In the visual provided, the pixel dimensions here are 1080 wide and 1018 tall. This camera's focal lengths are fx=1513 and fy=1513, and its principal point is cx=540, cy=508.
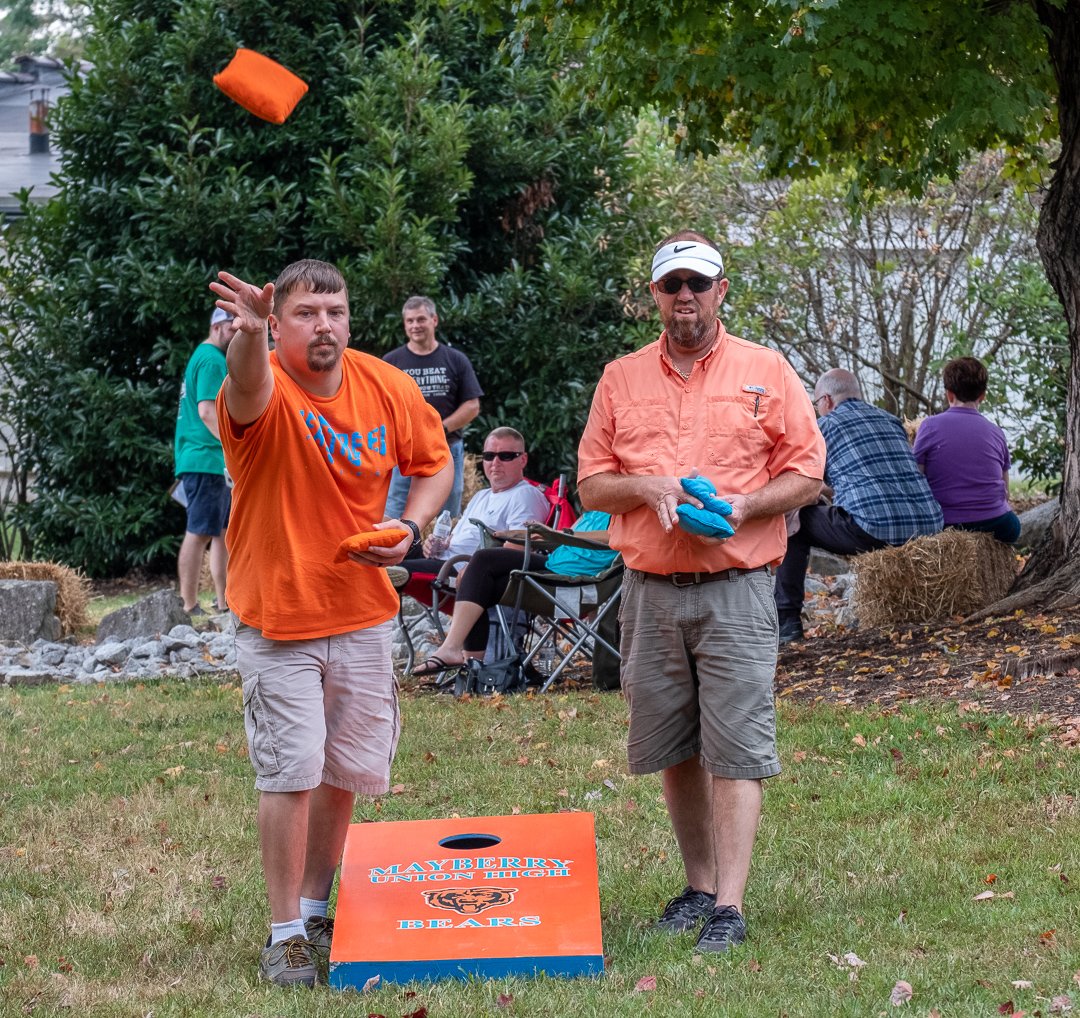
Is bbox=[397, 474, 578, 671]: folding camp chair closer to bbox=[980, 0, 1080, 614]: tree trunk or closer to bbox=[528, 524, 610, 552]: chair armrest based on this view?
bbox=[528, 524, 610, 552]: chair armrest

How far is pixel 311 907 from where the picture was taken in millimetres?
4379

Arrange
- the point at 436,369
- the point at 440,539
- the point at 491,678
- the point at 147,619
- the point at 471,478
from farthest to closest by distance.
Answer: the point at 471,478 → the point at 147,619 → the point at 436,369 → the point at 440,539 → the point at 491,678

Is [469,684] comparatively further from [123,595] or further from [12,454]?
[12,454]

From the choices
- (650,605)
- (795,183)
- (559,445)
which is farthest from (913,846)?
(795,183)

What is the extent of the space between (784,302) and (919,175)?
622 cm

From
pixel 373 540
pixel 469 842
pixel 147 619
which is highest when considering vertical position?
pixel 373 540

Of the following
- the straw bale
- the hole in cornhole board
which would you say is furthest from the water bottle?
the straw bale

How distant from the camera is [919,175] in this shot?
9680mm

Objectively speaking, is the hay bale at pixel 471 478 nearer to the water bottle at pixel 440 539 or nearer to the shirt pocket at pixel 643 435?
the water bottle at pixel 440 539

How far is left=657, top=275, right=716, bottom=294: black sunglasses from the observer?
4348 millimetres

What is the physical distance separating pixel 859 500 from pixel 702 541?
196 inches

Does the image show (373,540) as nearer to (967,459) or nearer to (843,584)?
(967,459)

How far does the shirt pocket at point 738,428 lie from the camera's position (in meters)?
4.32

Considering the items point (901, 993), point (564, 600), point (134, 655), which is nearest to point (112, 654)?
point (134, 655)
